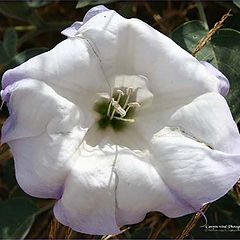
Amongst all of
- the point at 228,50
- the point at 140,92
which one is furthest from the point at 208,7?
the point at 140,92

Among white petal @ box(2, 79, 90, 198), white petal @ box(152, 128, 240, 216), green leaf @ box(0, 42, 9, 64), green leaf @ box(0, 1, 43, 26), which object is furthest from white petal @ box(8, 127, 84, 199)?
green leaf @ box(0, 1, 43, 26)

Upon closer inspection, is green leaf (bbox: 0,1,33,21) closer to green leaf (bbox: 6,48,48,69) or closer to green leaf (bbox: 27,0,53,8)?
green leaf (bbox: 27,0,53,8)

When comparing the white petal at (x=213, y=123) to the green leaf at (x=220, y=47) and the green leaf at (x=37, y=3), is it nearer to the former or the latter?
the green leaf at (x=220, y=47)

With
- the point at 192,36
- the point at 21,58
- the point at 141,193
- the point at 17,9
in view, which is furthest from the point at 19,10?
the point at 141,193

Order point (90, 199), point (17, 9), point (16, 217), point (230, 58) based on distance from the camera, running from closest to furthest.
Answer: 1. point (90, 199)
2. point (230, 58)
3. point (16, 217)
4. point (17, 9)

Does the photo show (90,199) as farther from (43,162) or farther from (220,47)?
(220,47)

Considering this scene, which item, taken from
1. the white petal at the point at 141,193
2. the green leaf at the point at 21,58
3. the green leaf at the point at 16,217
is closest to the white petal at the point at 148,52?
the white petal at the point at 141,193
